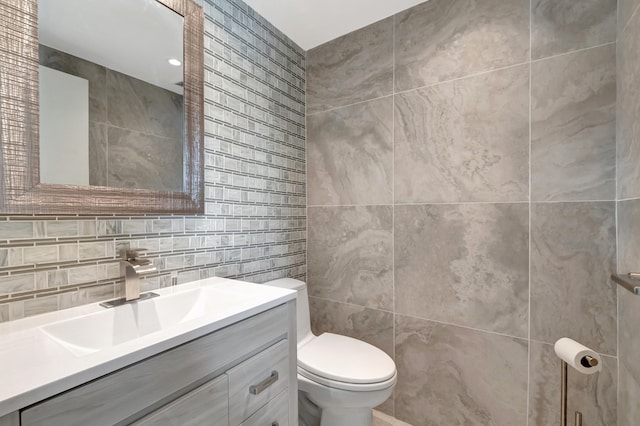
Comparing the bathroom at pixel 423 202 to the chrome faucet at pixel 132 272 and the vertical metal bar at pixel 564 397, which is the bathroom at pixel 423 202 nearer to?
the chrome faucet at pixel 132 272

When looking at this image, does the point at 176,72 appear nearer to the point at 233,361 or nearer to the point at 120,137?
the point at 120,137

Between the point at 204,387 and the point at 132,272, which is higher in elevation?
the point at 132,272

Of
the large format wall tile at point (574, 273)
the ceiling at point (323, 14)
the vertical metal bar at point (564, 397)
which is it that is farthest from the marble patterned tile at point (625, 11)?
the vertical metal bar at point (564, 397)

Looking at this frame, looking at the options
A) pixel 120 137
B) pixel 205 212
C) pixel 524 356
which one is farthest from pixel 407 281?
pixel 120 137

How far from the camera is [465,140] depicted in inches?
57.0

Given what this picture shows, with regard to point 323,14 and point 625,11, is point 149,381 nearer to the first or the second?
point 323,14

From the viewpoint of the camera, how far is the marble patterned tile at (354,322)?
1688 mm

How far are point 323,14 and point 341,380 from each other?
1.92 metres

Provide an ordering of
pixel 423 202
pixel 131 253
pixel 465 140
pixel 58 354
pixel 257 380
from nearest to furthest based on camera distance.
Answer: pixel 58 354
pixel 257 380
pixel 131 253
pixel 465 140
pixel 423 202

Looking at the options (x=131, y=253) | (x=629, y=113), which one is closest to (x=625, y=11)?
(x=629, y=113)

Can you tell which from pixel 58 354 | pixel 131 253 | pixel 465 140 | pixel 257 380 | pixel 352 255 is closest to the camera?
pixel 58 354

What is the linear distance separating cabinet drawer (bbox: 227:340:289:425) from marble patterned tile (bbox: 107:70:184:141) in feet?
3.06

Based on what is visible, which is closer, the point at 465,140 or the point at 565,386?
the point at 565,386

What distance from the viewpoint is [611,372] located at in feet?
3.85
